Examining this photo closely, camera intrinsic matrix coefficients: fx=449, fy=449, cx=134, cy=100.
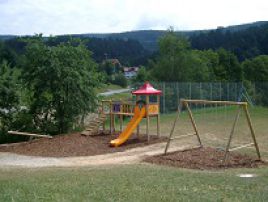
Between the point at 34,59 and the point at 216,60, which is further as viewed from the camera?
the point at 216,60

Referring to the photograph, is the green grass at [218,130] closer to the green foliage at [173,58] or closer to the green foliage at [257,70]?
the green foliage at [173,58]

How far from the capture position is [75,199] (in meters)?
6.63

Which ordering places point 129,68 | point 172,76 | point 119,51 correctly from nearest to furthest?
point 172,76, point 129,68, point 119,51

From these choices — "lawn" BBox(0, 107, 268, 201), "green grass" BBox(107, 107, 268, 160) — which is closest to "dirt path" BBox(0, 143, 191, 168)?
"green grass" BBox(107, 107, 268, 160)

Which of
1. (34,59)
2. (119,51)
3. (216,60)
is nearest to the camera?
(34,59)

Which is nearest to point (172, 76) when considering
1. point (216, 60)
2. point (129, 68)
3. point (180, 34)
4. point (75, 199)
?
point (180, 34)

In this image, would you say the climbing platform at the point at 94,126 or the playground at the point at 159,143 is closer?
the playground at the point at 159,143

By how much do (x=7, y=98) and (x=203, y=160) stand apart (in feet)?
35.7

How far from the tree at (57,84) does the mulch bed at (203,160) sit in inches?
302

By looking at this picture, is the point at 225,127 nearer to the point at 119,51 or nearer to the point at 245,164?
the point at 245,164

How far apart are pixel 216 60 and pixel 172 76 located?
16868 mm

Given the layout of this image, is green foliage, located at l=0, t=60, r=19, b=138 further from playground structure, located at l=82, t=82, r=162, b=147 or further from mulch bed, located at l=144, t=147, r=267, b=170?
mulch bed, located at l=144, t=147, r=267, b=170

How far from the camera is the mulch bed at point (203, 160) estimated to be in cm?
1293

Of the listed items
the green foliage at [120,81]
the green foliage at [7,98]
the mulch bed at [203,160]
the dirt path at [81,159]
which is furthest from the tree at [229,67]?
the mulch bed at [203,160]
